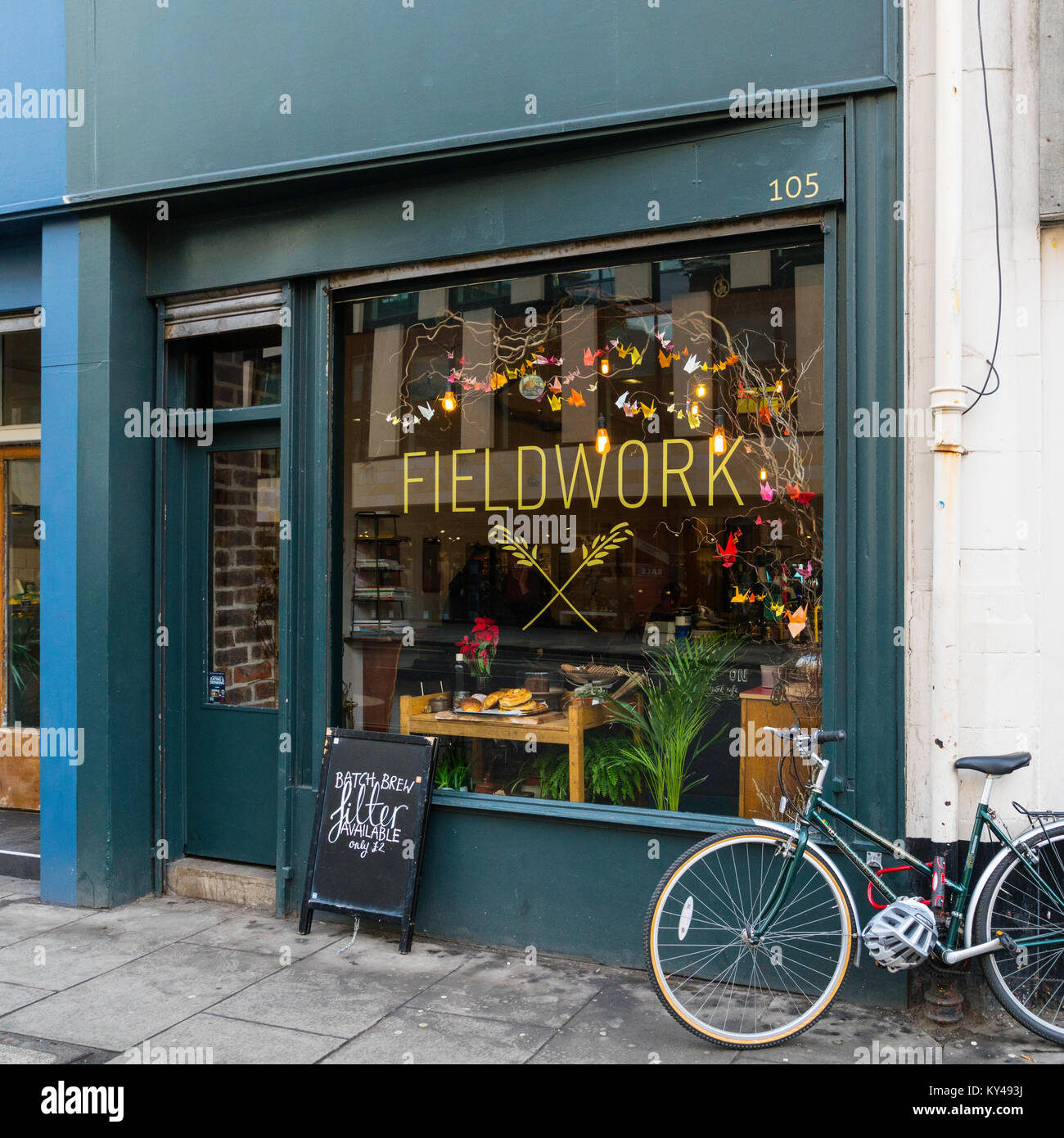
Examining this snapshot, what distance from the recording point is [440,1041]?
4066 millimetres

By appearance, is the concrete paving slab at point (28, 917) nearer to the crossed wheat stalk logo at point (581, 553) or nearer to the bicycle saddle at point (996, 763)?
the crossed wheat stalk logo at point (581, 553)

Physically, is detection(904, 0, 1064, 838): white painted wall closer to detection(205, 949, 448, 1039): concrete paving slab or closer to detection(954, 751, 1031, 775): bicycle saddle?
detection(954, 751, 1031, 775): bicycle saddle

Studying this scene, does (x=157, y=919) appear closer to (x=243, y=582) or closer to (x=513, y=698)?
(x=243, y=582)

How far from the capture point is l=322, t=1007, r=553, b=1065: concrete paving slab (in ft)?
12.9

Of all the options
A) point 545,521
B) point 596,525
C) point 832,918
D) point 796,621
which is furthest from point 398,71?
point 832,918

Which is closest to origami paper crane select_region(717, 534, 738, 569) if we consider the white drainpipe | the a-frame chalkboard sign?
the white drainpipe

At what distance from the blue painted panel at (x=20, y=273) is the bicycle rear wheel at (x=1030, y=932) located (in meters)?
6.14

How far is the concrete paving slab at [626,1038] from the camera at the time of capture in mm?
3936

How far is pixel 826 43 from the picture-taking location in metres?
4.57

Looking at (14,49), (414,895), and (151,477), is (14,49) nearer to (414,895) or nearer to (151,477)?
(151,477)

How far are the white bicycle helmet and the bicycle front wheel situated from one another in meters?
0.12

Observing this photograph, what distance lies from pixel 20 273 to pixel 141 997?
4.42m
